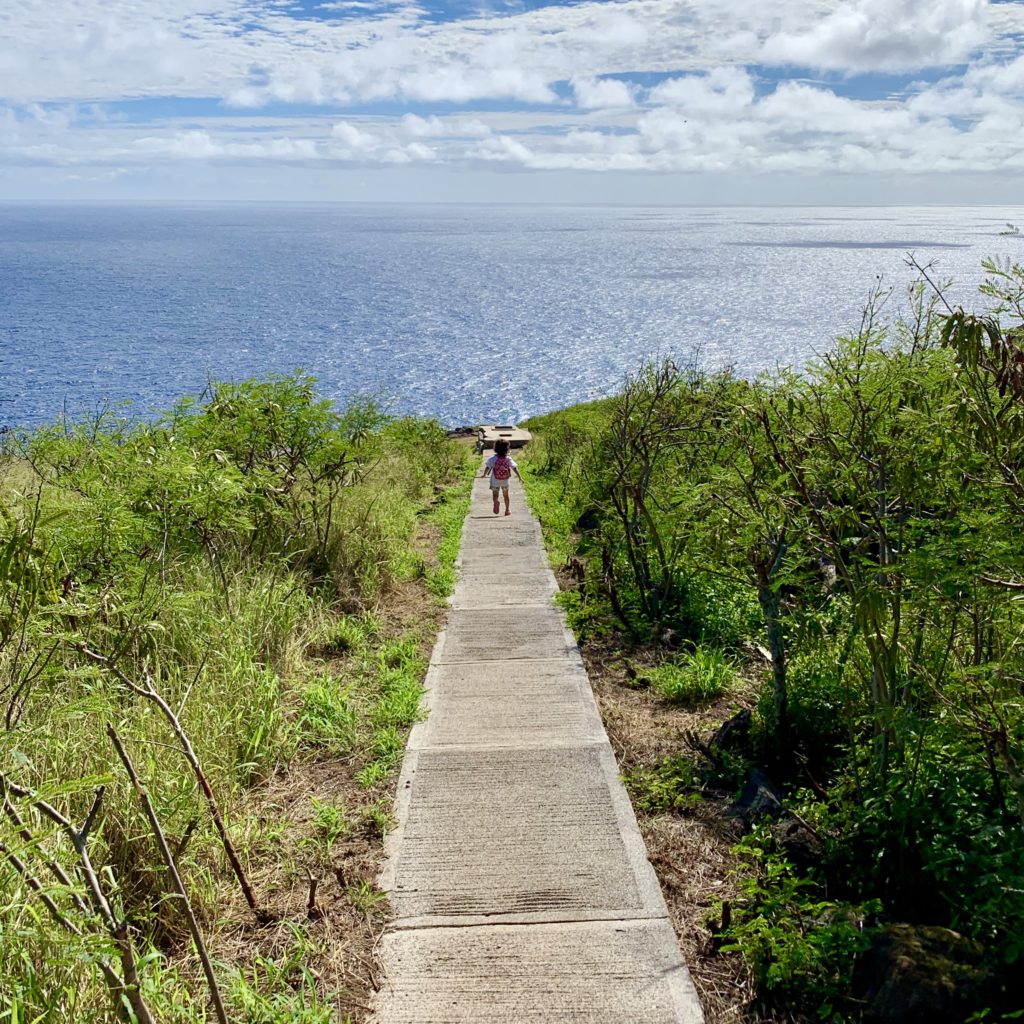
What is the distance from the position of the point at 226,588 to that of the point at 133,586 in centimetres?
122

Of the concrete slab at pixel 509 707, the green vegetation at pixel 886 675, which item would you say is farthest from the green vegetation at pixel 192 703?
the green vegetation at pixel 886 675

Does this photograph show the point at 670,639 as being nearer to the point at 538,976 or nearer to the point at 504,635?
the point at 504,635

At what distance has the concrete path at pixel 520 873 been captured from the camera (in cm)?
333

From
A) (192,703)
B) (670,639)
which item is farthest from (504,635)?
(192,703)

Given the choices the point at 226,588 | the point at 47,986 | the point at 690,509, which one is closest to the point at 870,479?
the point at 690,509

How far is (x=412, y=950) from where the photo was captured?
3.61 meters

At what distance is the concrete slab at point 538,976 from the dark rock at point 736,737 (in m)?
1.64

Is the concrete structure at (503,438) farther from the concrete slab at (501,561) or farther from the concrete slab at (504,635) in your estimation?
the concrete slab at (504,635)

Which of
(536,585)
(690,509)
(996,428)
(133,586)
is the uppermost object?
(996,428)

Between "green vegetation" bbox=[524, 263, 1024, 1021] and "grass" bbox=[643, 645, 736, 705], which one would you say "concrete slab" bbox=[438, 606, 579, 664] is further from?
"green vegetation" bbox=[524, 263, 1024, 1021]

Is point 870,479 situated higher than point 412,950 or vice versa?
point 870,479

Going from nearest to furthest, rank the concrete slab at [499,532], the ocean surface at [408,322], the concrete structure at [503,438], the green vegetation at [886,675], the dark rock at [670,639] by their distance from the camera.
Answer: the green vegetation at [886,675], the dark rock at [670,639], the concrete slab at [499,532], the concrete structure at [503,438], the ocean surface at [408,322]

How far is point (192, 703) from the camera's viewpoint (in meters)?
5.00

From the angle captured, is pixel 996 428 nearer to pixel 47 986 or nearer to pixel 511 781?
pixel 511 781
